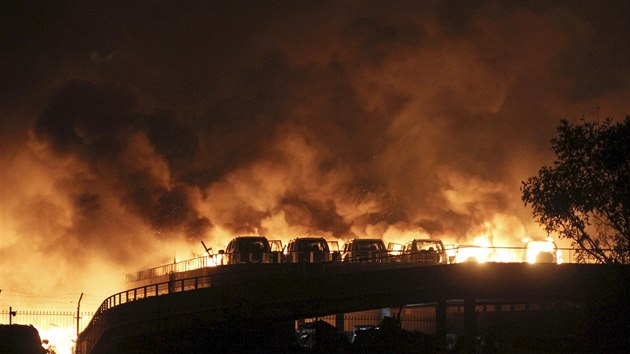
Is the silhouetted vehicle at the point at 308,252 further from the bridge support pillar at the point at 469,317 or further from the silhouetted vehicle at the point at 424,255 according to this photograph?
the bridge support pillar at the point at 469,317

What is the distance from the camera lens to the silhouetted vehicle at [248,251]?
6284 cm

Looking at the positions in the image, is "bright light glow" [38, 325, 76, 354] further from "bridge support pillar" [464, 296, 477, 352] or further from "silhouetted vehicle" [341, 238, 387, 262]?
"bridge support pillar" [464, 296, 477, 352]

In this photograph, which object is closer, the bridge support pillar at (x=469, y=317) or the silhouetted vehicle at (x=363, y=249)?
the bridge support pillar at (x=469, y=317)

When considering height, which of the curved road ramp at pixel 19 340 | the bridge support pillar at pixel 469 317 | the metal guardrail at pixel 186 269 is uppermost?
the metal guardrail at pixel 186 269

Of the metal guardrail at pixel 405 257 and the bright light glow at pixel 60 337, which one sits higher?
the metal guardrail at pixel 405 257

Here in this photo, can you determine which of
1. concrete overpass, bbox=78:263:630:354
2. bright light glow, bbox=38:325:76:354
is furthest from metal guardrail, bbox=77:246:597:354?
bright light glow, bbox=38:325:76:354

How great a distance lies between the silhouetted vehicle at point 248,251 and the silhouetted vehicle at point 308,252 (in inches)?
52.4

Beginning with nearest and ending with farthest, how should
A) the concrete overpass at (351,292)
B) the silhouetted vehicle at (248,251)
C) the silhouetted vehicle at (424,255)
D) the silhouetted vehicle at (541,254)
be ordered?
the concrete overpass at (351,292) < the silhouetted vehicle at (541,254) < the silhouetted vehicle at (424,255) < the silhouetted vehicle at (248,251)

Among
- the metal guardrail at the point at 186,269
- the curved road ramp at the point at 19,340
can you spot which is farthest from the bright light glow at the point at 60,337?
the curved road ramp at the point at 19,340

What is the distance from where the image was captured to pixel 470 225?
86.9 m

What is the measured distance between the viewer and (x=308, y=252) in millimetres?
61781

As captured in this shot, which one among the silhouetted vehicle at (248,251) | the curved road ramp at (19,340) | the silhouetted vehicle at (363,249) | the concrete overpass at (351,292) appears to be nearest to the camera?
the curved road ramp at (19,340)

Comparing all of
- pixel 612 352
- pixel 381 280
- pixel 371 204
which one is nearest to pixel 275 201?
pixel 371 204

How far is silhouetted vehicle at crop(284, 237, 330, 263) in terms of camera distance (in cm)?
6169
